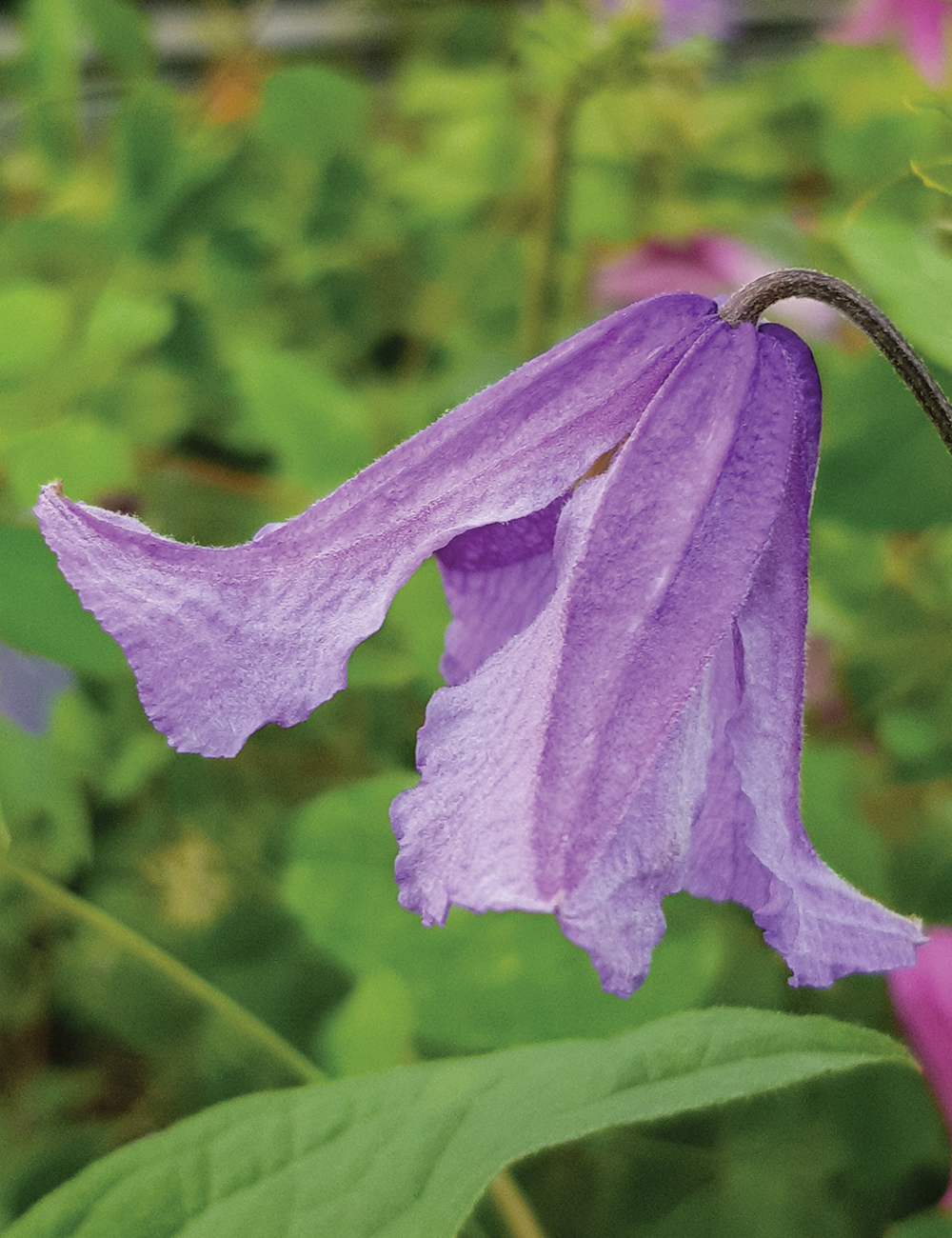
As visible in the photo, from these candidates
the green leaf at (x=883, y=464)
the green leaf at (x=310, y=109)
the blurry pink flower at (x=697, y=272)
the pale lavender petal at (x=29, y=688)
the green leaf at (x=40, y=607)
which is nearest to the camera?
the green leaf at (x=40, y=607)

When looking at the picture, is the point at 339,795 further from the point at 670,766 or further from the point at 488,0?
the point at 488,0

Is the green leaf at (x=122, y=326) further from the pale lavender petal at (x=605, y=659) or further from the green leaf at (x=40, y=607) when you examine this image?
the pale lavender petal at (x=605, y=659)

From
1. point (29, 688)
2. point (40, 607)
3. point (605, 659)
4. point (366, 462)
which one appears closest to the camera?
point (605, 659)

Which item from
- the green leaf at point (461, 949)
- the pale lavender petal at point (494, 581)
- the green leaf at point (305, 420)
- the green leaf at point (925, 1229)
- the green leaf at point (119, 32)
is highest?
the green leaf at point (119, 32)

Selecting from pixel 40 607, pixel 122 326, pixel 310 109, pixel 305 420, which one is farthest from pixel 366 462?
pixel 40 607

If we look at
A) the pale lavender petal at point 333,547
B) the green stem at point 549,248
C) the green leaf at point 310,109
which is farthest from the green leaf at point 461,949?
the green leaf at point 310,109

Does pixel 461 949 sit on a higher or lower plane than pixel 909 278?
lower

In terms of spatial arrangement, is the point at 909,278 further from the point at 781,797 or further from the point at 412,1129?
the point at 412,1129
